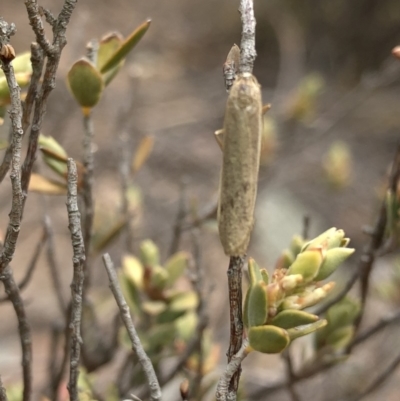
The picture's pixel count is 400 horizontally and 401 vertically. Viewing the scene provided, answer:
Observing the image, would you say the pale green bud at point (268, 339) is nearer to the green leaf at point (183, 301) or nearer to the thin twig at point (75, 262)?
the thin twig at point (75, 262)

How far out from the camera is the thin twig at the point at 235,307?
358 millimetres

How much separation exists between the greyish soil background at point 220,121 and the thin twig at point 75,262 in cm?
116

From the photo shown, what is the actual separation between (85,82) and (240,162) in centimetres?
26

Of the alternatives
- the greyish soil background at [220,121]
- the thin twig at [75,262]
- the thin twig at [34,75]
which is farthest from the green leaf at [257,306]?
the greyish soil background at [220,121]

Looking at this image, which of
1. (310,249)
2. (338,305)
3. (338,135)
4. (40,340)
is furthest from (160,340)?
(338,135)

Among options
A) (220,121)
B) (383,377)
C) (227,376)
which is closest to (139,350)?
(227,376)

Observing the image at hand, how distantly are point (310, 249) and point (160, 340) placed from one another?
0.34 meters

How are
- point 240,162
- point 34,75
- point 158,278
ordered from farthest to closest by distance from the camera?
point 158,278 < point 34,75 < point 240,162

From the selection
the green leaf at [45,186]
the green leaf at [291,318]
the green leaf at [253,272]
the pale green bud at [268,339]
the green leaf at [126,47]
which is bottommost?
the pale green bud at [268,339]

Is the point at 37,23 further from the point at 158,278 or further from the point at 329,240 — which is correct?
the point at 158,278

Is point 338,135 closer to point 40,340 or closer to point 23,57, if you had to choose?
point 40,340

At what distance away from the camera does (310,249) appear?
1.38ft

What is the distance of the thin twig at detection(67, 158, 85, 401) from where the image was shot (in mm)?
392

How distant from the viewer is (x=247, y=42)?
34 centimetres
